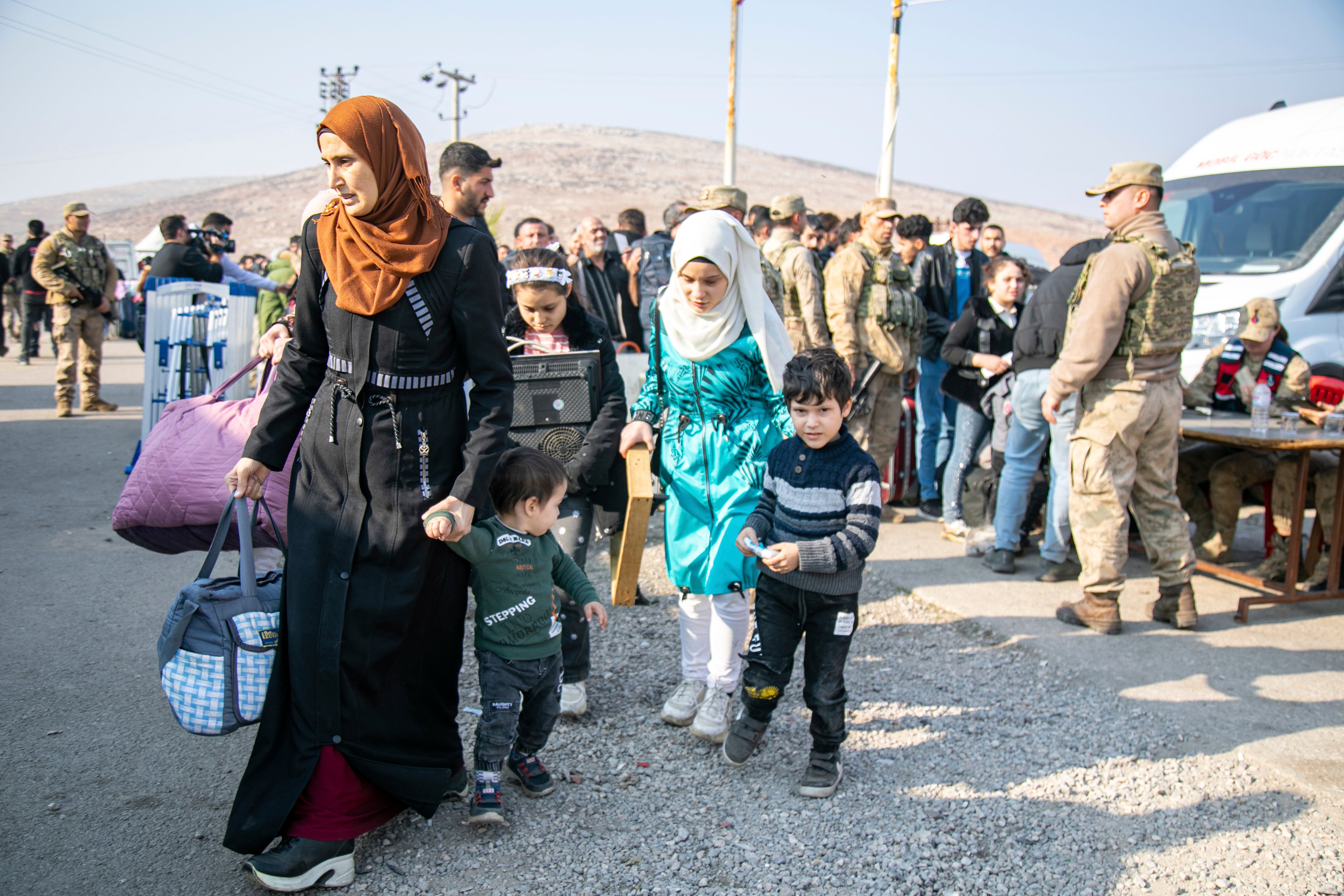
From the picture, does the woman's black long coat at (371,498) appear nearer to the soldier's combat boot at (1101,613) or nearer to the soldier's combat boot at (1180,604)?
the soldier's combat boot at (1101,613)

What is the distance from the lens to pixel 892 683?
4129 millimetres

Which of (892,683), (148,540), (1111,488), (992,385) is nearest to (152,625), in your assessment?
(148,540)

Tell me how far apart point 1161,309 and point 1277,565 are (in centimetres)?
221

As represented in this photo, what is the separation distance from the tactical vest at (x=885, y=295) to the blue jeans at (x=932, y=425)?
25.6 inches

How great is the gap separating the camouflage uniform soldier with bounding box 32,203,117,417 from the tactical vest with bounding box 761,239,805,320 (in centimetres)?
760

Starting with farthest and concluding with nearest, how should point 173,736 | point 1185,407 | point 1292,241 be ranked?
point 1292,241 < point 1185,407 < point 173,736

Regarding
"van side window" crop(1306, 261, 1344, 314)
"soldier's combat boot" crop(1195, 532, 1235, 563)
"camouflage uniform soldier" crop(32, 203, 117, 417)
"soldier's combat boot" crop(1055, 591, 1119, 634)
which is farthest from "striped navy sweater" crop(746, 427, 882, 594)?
"camouflage uniform soldier" crop(32, 203, 117, 417)

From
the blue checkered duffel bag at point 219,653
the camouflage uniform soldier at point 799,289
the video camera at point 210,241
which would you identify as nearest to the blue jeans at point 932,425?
the camouflage uniform soldier at point 799,289

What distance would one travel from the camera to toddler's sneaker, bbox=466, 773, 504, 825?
111 inches

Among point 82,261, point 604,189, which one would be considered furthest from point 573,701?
point 604,189

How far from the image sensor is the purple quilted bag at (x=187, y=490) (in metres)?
3.06

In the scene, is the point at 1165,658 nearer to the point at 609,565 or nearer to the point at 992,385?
the point at 992,385

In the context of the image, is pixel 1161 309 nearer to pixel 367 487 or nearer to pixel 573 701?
pixel 573 701

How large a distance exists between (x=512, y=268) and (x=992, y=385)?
12.8ft
